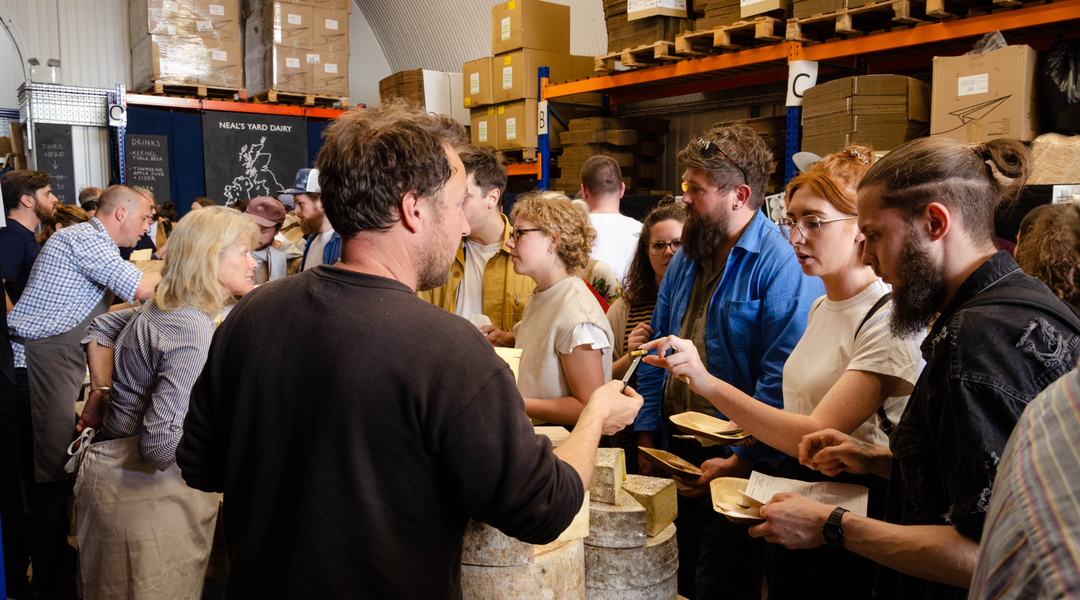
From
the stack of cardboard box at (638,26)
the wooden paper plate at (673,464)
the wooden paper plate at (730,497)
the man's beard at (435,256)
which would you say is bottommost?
the wooden paper plate at (673,464)

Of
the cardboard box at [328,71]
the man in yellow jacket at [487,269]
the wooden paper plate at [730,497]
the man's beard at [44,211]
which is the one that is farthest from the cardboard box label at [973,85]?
the cardboard box at [328,71]

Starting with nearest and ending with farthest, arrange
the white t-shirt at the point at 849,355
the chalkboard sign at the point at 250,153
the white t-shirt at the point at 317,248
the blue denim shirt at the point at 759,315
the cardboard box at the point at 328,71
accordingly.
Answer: the white t-shirt at the point at 849,355, the blue denim shirt at the point at 759,315, the white t-shirt at the point at 317,248, the cardboard box at the point at 328,71, the chalkboard sign at the point at 250,153

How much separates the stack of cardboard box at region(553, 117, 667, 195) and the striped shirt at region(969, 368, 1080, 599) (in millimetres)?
6495

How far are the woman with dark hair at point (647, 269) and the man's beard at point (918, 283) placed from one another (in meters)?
2.03

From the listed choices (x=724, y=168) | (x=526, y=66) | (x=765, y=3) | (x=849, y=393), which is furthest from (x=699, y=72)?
(x=849, y=393)

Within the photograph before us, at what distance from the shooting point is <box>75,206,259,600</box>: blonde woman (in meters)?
2.41

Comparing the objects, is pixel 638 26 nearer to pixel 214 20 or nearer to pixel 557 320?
pixel 557 320

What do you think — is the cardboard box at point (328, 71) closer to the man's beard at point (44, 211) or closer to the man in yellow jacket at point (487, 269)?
the man's beard at point (44, 211)

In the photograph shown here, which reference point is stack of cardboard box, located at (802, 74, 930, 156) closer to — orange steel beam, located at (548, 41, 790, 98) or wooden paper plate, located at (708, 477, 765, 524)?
orange steel beam, located at (548, 41, 790, 98)

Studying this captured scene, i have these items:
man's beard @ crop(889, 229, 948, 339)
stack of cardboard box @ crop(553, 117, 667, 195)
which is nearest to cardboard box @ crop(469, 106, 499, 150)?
stack of cardboard box @ crop(553, 117, 667, 195)

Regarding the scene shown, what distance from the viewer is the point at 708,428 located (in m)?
2.30

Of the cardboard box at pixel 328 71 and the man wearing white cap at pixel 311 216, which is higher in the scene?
the cardboard box at pixel 328 71

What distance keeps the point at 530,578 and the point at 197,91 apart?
9917 mm

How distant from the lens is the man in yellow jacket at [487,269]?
2881 millimetres
